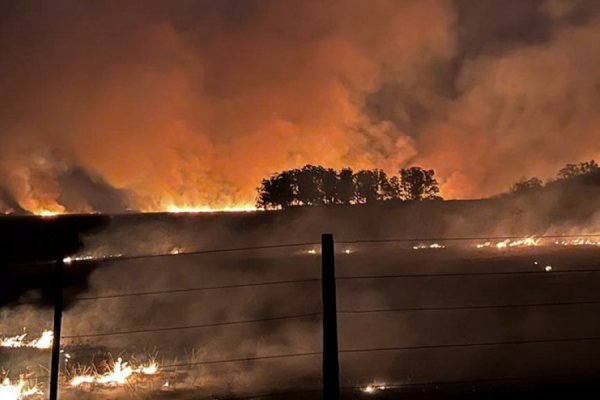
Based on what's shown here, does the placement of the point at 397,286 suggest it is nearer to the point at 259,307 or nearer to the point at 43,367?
the point at 259,307

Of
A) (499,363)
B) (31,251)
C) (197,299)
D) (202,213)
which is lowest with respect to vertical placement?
(499,363)

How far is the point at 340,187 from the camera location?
3584 cm

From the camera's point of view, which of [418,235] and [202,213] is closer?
[418,235]

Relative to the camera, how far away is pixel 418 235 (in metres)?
25.8

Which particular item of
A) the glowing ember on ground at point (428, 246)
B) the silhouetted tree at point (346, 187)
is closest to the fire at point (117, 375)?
the glowing ember on ground at point (428, 246)

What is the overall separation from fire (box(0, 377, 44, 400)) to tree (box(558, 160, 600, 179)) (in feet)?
80.1

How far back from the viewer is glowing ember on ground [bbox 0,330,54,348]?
9.67m

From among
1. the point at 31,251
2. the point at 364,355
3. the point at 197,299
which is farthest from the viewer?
the point at 31,251

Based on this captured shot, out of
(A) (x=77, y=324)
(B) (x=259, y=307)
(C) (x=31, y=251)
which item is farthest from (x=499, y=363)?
(C) (x=31, y=251)

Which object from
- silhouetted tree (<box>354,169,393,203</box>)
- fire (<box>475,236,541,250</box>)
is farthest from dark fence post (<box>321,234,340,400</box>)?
silhouetted tree (<box>354,169,393,203</box>)

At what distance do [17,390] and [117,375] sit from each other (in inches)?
53.2

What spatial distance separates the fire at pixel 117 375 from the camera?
24.0ft

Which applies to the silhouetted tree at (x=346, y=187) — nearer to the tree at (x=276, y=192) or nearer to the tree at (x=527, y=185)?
the tree at (x=276, y=192)

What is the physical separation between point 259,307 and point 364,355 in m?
4.64
